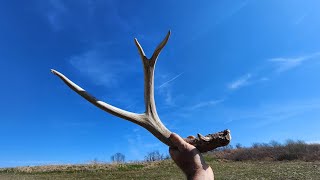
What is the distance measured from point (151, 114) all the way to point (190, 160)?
66cm

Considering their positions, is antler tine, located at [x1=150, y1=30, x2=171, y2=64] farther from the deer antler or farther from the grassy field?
the grassy field

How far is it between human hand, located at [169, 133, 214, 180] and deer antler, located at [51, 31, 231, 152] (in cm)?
10

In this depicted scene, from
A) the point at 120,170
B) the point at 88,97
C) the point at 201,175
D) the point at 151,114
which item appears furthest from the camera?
the point at 120,170

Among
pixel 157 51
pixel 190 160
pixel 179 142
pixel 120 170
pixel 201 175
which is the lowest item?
pixel 201 175

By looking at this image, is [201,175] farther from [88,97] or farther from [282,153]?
[282,153]

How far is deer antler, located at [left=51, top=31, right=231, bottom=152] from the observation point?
2855 mm

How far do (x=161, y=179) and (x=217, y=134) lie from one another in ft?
59.3

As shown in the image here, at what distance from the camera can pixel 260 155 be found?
32.4 m

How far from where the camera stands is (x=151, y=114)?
320 centimetres

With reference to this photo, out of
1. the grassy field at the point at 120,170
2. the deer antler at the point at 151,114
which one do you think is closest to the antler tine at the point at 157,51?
the deer antler at the point at 151,114

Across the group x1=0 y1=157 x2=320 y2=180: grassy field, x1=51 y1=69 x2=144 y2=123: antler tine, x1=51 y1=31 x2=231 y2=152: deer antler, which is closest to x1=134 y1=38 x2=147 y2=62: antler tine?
x1=51 y1=31 x2=231 y2=152: deer antler

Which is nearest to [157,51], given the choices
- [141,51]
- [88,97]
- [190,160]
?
[141,51]

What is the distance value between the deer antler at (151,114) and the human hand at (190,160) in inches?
3.9

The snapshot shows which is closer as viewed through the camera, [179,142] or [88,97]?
[179,142]
